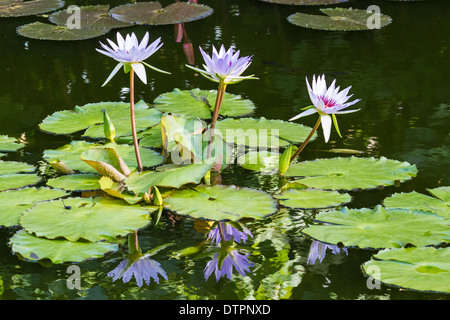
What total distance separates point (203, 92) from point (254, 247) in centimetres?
138

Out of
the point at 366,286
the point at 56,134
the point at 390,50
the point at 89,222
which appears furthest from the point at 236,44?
the point at 366,286

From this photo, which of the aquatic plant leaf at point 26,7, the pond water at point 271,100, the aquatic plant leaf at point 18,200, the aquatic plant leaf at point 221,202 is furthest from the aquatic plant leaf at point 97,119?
the aquatic plant leaf at point 26,7

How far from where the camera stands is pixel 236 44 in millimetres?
4270

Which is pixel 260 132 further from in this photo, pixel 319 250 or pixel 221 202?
pixel 319 250

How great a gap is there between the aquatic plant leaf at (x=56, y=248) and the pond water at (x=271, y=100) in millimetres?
31

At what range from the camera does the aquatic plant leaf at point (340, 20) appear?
15.1 feet

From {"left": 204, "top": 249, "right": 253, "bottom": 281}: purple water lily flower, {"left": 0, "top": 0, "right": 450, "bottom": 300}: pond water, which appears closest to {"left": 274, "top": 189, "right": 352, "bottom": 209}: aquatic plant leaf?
{"left": 0, "top": 0, "right": 450, "bottom": 300}: pond water

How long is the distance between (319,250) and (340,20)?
3.23 m

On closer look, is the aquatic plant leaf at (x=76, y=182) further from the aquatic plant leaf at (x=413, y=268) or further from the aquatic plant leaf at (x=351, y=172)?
the aquatic plant leaf at (x=413, y=268)

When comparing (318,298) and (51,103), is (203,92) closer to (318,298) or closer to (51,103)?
(51,103)

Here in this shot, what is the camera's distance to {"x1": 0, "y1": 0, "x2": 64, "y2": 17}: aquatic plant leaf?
5047 millimetres
